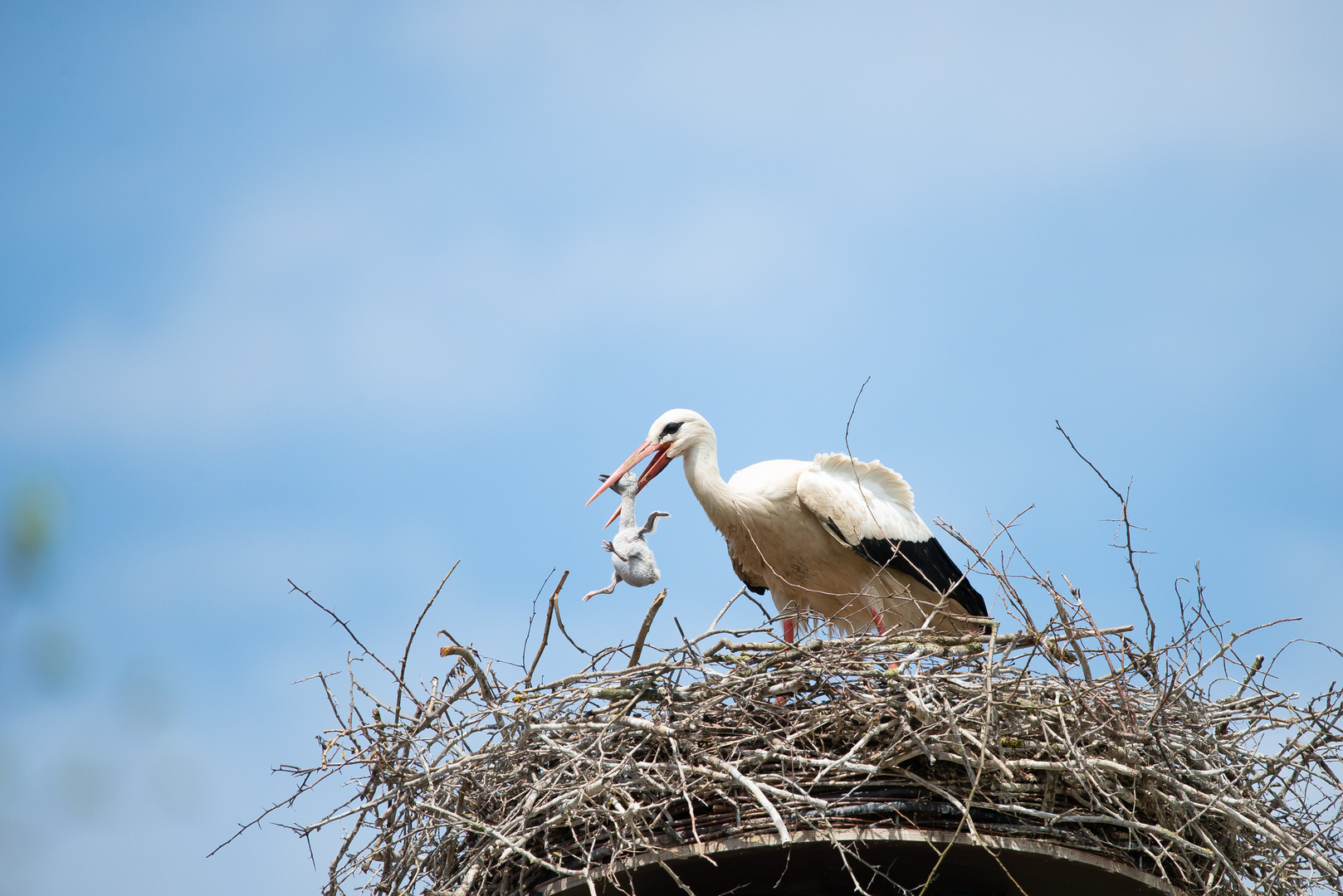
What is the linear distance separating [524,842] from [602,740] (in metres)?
0.46

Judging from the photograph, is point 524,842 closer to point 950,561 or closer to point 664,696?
point 664,696

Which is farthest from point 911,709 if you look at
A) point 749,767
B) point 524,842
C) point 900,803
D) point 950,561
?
point 950,561

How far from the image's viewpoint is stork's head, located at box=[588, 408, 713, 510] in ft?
22.8

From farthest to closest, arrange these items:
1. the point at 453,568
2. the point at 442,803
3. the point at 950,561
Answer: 1. the point at 950,561
2. the point at 453,568
3. the point at 442,803

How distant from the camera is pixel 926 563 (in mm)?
7195

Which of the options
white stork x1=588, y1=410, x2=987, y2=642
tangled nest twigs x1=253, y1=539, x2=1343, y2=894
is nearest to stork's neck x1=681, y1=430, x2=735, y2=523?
white stork x1=588, y1=410, x2=987, y2=642

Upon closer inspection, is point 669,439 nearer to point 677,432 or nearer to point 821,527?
point 677,432

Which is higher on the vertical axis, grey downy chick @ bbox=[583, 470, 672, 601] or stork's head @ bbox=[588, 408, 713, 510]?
stork's head @ bbox=[588, 408, 713, 510]

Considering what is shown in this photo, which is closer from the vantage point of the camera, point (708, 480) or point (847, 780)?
point (847, 780)

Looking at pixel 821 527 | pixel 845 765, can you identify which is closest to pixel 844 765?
pixel 845 765

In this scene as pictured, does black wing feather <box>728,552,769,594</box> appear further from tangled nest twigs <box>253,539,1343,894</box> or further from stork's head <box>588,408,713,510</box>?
tangled nest twigs <box>253,539,1343,894</box>

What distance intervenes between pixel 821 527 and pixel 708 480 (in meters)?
0.67

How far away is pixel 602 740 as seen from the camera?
4164mm

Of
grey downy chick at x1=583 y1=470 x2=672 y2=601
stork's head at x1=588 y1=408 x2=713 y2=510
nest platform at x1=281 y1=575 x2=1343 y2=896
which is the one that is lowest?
nest platform at x1=281 y1=575 x2=1343 y2=896
